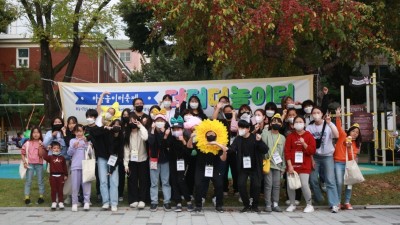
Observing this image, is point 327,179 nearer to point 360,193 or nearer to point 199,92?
point 360,193

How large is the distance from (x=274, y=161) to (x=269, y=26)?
2669 millimetres

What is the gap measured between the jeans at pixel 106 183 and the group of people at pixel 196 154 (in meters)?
0.02

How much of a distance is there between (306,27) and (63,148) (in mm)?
5736

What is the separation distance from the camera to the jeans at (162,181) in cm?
989

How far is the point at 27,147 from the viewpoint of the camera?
10539mm

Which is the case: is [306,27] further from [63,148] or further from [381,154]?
[381,154]

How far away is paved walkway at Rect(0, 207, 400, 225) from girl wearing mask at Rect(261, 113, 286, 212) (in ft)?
1.22

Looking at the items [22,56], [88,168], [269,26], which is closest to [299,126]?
[269,26]

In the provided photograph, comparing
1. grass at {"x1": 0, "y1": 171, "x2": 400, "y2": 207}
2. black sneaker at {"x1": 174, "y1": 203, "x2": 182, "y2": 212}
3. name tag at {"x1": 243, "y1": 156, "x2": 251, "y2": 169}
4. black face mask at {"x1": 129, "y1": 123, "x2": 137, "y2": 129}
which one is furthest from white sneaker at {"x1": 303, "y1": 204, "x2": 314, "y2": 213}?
black face mask at {"x1": 129, "y1": 123, "x2": 137, "y2": 129}

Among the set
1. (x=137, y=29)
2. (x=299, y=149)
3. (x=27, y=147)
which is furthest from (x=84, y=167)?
(x=137, y=29)

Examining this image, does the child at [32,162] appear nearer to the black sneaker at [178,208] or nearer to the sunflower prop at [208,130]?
the black sneaker at [178,208]

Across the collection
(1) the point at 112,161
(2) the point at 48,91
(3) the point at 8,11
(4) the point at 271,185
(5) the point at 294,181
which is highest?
(3) the point at 8,11

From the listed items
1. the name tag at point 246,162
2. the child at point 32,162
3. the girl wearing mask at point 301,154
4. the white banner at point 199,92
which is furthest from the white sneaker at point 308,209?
the child at point 32,162

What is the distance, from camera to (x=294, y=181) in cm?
953
